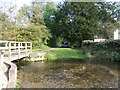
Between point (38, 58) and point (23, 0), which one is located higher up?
point (23, 0)

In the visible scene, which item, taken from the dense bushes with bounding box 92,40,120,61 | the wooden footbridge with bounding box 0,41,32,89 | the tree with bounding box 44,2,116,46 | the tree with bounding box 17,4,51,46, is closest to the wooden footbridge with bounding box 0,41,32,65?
the wooden footbridge with bounding box 0,41,32,89

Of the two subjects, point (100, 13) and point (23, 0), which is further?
point (100, 13)

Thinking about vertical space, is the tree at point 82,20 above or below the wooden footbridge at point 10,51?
above

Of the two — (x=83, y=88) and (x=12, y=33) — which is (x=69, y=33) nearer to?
(x=12, y=33)

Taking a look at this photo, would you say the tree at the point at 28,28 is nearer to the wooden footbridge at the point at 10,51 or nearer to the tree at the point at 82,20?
the tree at the point at 82,20

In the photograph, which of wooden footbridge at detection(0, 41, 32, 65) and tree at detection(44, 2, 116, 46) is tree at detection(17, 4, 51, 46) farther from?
wooden footbridge at detection(0, 41, 32, 65)

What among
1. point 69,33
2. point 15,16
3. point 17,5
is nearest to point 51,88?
point 15,16

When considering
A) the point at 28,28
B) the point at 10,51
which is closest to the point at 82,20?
the point at 28,28

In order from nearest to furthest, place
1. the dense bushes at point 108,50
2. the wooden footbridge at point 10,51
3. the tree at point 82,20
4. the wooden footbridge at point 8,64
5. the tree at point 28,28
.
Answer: the wooden footbridge at point 8,64
the wooden footbridge at point 10,51
the dense bushes at point 108,50
the tree at point 28,28
the tree at point 82,20

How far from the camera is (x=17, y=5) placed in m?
13.4

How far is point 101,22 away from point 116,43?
805 centimetres

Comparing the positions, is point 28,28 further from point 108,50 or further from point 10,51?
point 108,50

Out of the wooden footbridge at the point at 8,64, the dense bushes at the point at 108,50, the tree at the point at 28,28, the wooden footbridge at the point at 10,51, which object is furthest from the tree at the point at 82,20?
→ the wooden footbridge at the point at 8,64

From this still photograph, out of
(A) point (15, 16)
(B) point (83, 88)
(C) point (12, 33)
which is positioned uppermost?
(A) point (15, 16)
